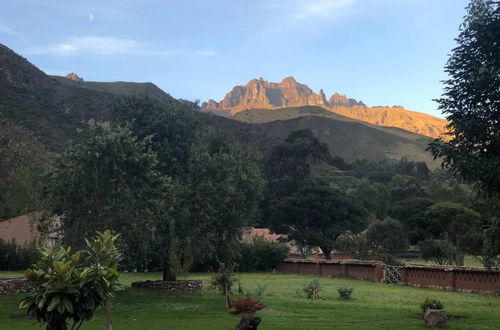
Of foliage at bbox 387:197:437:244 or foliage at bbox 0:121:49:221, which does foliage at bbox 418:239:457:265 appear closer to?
foliage at bbox 387:197:437:244

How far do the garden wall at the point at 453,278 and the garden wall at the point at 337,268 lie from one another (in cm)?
366

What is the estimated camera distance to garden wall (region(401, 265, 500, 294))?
3134 centimetres

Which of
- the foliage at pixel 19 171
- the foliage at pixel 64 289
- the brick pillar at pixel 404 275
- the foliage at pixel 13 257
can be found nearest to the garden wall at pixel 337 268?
the brick pillar at pixel 404 275

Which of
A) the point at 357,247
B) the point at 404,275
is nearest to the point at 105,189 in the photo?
the point at 404,275

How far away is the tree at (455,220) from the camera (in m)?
58.4

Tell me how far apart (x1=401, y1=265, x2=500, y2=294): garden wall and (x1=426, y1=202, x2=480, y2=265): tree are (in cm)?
1738

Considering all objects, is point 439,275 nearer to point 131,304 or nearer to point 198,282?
point 198,282

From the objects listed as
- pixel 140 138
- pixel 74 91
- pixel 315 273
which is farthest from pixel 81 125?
pixel 140 138

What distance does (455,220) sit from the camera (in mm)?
60375

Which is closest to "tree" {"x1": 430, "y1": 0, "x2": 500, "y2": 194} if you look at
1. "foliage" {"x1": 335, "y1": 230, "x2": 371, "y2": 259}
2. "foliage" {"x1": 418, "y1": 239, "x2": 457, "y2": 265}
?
"foliage" {"x1": 418, "y1": 239, "x2": 457, "y2": 265}

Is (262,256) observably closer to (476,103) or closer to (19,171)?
(19,171)

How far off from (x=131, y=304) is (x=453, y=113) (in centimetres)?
1470

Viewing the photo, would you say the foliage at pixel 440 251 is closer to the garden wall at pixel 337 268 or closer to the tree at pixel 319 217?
the garden wall at pixel 337 268

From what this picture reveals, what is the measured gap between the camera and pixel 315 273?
53.0 m
